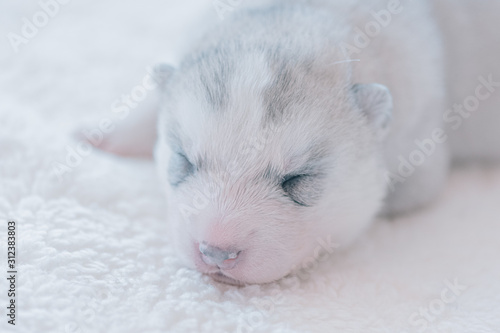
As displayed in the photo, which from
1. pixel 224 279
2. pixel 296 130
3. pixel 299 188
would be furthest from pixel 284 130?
pixel 224 279

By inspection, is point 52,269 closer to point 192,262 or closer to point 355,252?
point 192,262

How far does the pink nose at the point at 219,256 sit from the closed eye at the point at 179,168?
0.30 meters

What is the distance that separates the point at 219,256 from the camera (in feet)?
4.94

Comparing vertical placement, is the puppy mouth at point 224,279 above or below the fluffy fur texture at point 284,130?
below

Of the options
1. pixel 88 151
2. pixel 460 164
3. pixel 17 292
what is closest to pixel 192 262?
pixel 17 292

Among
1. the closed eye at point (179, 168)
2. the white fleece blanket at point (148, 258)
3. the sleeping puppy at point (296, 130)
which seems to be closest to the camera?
the white fleece blanket at point (148, 258)

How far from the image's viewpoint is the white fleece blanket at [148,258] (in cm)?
150

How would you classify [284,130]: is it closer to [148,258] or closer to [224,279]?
[224,279]

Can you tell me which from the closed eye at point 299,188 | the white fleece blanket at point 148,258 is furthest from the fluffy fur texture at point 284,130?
the white fleece blanket at point 148,258

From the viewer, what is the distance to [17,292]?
4.76 feet

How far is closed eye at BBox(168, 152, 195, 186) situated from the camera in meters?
1.74

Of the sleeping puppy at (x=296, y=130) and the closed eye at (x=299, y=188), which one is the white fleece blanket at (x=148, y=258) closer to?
the sleeping puppy at (x=296, y=130)

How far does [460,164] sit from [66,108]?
6.47 feet

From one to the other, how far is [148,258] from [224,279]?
0.29 metres
